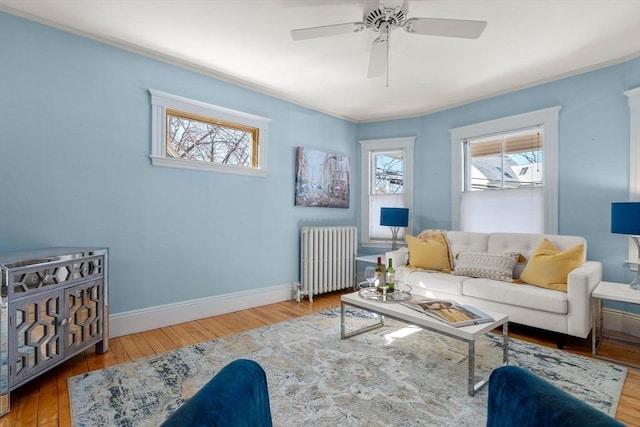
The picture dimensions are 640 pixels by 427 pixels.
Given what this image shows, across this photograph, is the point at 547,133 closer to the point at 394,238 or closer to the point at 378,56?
the point at 394,238

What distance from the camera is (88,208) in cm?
257

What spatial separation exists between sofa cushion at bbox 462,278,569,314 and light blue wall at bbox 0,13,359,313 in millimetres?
2234

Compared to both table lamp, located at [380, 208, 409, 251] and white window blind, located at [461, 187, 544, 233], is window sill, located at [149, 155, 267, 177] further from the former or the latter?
white window blind, located at [461, 187, 544, 233]

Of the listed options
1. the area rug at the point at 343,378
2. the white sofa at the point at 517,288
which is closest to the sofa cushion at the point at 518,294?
the white sofa at the point at 517,288

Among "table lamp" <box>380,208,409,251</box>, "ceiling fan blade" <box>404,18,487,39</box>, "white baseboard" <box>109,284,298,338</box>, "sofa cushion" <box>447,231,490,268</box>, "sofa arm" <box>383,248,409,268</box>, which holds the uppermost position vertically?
"ceiling fan blade" <box>404,18,487,39</box>

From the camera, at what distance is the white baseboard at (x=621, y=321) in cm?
277

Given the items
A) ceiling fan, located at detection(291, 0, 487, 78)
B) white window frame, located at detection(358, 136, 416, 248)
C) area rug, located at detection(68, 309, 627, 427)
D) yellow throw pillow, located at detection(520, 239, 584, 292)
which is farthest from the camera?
white window frame, located at detection(358, 136, 416, 248)

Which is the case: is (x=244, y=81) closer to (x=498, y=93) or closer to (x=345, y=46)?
(x=345, y=46)

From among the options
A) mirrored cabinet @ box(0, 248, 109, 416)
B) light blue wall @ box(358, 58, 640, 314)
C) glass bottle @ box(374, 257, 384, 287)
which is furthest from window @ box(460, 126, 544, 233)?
mirrored cabinet @ box(0, 248, 109, 416)

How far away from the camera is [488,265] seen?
3107mm

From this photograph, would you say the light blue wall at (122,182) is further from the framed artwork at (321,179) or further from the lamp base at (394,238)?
the lamp base at (394,238)

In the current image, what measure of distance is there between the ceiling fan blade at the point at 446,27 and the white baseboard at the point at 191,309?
3.08 m

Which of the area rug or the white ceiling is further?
the white ceiling

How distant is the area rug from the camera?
65.6 inches
